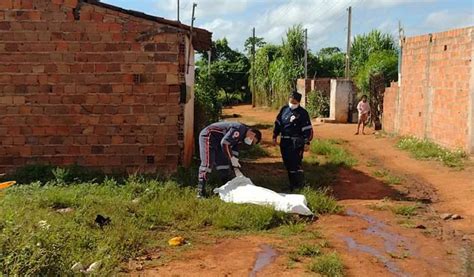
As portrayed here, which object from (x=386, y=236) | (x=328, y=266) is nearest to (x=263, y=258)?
(x=328, y=266)

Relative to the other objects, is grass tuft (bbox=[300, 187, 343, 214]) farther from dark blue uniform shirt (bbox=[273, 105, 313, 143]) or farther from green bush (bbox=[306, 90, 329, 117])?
green bush (bbox=[306, 90, 329, 117])

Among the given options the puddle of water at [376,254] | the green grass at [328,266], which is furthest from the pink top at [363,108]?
the green grass at [328,266]

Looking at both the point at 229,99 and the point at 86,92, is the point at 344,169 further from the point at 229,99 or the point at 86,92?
the point at 229,99

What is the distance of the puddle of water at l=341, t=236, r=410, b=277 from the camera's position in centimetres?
527

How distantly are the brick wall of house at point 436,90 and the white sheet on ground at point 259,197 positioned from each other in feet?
21.6

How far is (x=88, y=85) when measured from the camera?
9.18 m

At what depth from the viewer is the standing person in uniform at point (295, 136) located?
8828mm

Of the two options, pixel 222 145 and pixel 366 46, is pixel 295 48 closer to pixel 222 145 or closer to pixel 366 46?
pixel 366 46

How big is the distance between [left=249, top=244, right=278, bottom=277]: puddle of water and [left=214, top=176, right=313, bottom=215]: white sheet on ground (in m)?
1.32

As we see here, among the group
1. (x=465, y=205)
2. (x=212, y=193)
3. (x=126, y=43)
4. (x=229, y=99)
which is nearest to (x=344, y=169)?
(x=465, y=205)

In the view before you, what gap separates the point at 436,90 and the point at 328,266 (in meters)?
10.6

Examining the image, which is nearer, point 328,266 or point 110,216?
point 328,266

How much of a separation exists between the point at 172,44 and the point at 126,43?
755mm

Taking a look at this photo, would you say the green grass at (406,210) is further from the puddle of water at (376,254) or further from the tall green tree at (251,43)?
the tall green tree at (251,43)
